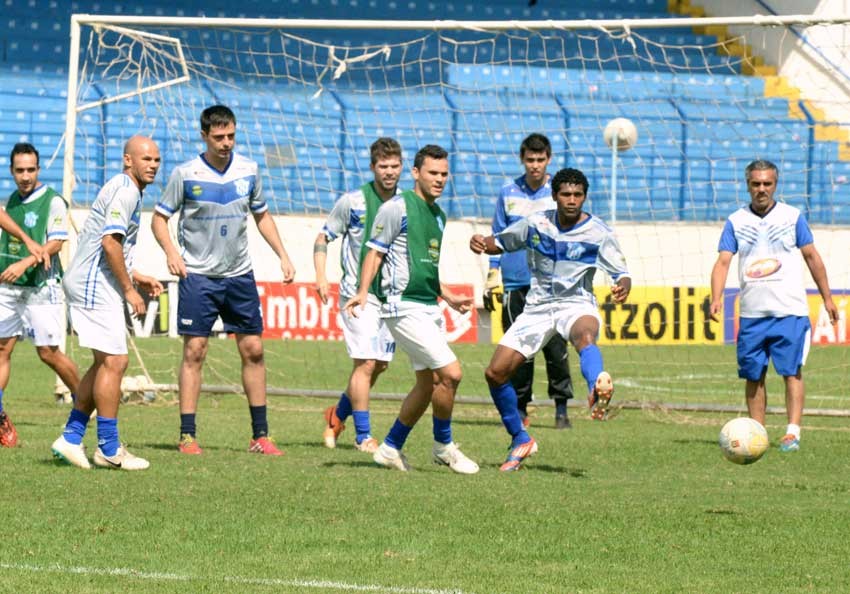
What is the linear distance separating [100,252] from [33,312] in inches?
92.7

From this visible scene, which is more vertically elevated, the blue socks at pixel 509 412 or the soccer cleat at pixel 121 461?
the blue socks at pixel 509 412

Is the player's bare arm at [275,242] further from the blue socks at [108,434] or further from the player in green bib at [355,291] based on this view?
the blue socks at [108,434]

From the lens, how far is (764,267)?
11.3 m

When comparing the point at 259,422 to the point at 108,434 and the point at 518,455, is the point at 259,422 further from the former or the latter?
the point at 518,455

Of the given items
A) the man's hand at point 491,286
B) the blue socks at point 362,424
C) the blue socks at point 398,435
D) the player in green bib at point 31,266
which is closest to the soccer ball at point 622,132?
the man's hand at point 491,286

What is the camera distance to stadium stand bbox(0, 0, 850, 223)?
24.1 metres

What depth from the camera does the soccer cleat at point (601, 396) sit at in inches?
326

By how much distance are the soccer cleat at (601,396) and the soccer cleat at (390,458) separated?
4.71 feet

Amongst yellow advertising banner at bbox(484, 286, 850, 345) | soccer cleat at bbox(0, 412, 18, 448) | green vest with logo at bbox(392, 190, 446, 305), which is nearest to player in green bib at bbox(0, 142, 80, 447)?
soccer cleat at bbox(0, 412, 18, 448)

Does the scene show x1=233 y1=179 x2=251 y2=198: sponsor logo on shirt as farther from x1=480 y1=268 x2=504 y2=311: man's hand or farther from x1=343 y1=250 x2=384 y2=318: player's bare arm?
x1=480 y1=268 x2=504 y2=311: man's hand

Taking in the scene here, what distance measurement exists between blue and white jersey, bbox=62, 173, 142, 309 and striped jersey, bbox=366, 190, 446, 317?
145 centimetres

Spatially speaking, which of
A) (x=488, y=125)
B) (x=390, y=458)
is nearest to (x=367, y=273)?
(x=390, y=458)

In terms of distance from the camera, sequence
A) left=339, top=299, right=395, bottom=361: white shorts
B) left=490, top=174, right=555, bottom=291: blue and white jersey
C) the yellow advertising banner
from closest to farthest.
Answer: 1. left=339, top=299, right=395, bottom=361: white shorts
2. left=490, top=174, right=555, bottom=291: blue and white jersey
3. the yellow advertising banner

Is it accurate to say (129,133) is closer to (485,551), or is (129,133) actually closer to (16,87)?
(16,87)
